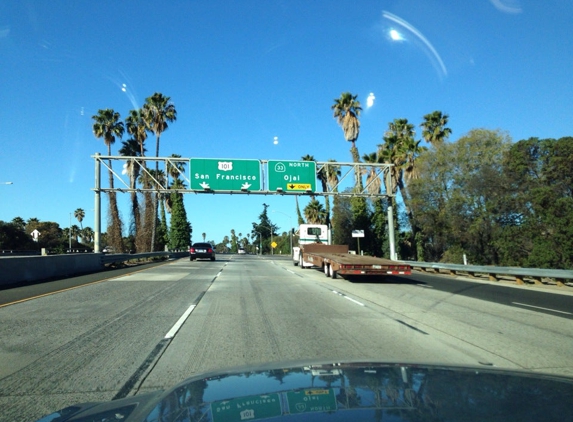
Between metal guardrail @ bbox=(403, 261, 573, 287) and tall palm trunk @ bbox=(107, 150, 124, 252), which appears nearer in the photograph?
metal guardrail @ bbox=(403, 261, 573, 287)

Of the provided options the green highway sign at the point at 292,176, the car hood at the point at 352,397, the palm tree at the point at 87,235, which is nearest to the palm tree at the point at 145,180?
the green highway sign at the point at 292,176

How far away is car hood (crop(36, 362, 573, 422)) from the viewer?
119 inches

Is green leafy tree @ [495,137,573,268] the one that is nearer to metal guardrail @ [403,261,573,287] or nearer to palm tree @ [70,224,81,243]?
metal guardrail @ [403,261,573,287]

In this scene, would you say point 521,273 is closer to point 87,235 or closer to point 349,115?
point 349,115

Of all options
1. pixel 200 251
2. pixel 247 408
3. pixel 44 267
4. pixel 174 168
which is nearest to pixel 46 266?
pixel 44 267

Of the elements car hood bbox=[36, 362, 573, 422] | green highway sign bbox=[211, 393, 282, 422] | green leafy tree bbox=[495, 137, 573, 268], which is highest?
green leafy tree bbox=[495, 137, 573, 268]

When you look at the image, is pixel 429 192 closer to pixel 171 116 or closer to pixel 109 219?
pixel 171 116

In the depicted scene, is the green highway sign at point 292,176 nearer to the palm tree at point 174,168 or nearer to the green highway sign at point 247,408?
the palm tree at point 174,168

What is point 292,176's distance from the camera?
34562 mm

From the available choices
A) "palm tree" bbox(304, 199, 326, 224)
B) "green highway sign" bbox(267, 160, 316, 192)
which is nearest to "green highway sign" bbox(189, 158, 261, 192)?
"green highway sign" bbox(267, 160, 316, 192)

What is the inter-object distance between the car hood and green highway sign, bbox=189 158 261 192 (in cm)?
2952

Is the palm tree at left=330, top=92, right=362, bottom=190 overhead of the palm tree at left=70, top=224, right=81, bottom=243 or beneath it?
overhead

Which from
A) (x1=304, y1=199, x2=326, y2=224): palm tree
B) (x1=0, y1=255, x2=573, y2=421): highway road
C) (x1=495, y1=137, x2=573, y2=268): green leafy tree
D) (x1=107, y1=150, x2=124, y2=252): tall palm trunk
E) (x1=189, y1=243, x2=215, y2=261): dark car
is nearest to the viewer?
(x1=0, y1=255, x2=573, y2=421): highway road

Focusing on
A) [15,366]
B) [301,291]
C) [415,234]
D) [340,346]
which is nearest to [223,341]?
[340,346]
